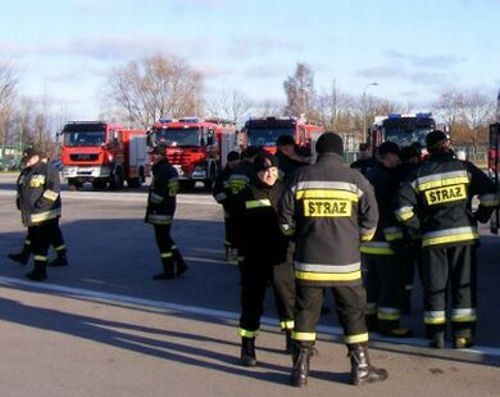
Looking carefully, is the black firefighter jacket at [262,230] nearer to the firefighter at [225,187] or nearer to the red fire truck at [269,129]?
the firefighter at [225,187]

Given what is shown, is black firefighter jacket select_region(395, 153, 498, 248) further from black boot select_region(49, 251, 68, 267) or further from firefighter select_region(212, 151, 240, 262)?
Answer: black boot select_region(49, 251, 68, 267)

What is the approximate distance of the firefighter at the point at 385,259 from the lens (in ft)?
25.7

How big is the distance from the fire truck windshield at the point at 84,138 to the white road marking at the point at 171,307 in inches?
925

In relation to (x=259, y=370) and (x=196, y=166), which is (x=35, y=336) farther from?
(x=196, y=166)

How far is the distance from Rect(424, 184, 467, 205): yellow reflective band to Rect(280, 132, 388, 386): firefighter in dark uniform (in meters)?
1.11

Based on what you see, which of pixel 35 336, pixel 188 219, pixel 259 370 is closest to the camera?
pixel 259 370

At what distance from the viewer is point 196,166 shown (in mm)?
31797

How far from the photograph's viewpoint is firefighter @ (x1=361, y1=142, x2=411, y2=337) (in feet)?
25.7

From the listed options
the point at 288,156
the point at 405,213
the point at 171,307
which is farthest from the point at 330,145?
the point at 171,307

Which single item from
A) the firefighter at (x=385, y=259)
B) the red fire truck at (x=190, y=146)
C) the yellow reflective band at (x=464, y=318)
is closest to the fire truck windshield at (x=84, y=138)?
the red fire truck at (x=190, y=146)

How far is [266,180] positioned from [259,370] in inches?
62.2

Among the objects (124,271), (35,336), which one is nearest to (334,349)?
(35,336)

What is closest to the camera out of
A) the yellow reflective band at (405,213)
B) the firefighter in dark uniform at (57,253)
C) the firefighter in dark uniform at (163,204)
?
the yellow reflective band at (405,213)

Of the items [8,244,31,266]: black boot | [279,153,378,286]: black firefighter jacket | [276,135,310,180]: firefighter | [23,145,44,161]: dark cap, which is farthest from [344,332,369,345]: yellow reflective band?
[8,244,31,266]: black boot
